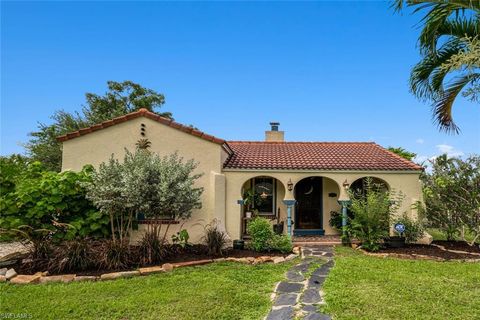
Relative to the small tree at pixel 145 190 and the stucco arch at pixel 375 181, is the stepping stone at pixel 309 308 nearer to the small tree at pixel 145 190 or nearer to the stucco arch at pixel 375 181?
the small tree at pixel 145 190

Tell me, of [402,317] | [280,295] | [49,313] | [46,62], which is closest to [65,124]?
[46,62]

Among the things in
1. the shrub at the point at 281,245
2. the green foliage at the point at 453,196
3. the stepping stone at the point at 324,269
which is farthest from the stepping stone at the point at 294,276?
the green foliage at the point at 453,196

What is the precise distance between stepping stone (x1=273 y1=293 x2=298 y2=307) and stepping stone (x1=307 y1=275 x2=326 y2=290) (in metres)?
0.76

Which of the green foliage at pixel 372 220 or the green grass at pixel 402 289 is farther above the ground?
the green foliage at pixel 372 220

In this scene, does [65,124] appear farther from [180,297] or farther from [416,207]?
[416,207]

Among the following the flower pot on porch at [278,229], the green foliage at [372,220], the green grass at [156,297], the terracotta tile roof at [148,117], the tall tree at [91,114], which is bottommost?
the green grass at [156,297]

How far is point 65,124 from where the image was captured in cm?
2620

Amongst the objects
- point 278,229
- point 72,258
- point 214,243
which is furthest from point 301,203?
point 72,258

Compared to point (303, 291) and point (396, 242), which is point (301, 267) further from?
point (396, 242)

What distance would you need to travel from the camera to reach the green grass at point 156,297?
17.4 ft

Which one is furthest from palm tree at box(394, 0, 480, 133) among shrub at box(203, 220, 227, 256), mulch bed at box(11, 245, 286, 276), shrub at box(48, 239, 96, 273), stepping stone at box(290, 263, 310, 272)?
shrub at box(48, 239, 96, 273)

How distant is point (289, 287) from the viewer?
6668mm

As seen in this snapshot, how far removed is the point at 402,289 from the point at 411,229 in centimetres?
623

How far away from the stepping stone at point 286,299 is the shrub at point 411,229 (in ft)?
25.4
